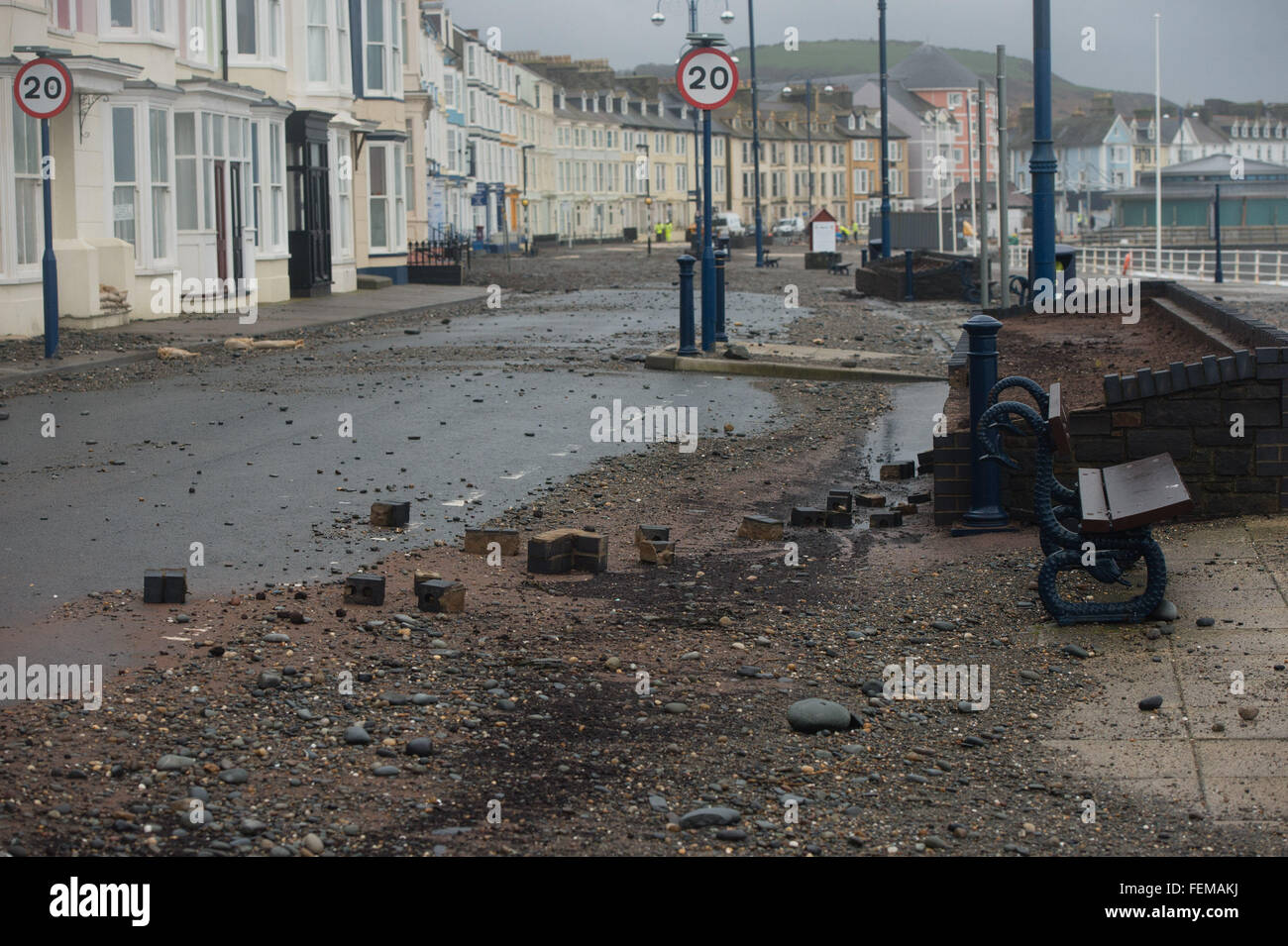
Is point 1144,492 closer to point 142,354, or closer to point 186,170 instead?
point 142,354

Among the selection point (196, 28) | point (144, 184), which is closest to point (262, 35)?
point (196, 28)

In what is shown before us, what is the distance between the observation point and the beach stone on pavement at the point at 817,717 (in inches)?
225

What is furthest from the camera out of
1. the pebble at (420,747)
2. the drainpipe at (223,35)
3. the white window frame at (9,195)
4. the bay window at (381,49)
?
the bay window at (381,49)

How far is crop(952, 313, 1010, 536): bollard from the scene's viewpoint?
9266 mm

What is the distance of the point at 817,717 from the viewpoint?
18.8 feet

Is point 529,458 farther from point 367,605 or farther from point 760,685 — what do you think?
point 760,685

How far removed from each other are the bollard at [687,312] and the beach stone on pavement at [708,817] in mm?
14537

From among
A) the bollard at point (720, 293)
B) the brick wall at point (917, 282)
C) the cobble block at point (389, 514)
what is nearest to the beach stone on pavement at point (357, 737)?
the cobble block at point (389, 514)

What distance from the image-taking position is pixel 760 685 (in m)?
6.28

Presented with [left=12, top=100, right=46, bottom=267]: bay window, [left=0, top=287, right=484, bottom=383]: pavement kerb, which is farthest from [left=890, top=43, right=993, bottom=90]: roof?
[left=12, top=100, right=46, bottom=267]: bay window

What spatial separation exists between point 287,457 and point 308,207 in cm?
2348

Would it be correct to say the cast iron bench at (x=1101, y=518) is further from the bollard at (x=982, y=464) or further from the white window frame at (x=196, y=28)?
the white window frame at (x=196, y=28)

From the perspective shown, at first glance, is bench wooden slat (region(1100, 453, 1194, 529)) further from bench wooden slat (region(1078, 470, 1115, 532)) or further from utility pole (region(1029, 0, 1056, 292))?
utility pole (region(1029, 0, 1056, 292))
